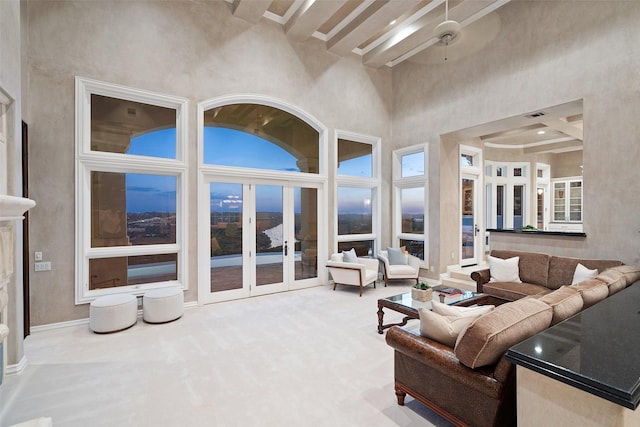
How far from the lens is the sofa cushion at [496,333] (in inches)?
65.4

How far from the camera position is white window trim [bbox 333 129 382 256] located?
20.6ft

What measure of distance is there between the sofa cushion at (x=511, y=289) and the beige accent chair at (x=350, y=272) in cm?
191

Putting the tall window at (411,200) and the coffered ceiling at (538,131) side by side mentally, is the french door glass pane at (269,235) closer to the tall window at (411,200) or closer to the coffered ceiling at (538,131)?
the tall window at (411,200)

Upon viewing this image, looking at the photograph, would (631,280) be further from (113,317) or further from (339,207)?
(113,317)

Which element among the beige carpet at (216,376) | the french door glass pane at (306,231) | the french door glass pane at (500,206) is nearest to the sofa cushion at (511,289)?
the beige carpet at (216,376)

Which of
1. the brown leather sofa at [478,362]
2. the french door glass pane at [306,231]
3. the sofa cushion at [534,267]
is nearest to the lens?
the brown leather sofa at [478,362]

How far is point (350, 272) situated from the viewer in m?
5.47

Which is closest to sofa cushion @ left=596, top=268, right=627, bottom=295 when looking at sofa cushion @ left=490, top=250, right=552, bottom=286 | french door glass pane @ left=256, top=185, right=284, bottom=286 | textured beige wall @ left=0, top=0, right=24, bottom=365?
sofa cushion @ left=490, top=250, right=552, bottom=286

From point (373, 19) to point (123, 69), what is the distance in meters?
4.12

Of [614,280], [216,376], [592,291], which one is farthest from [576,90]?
[216,376]

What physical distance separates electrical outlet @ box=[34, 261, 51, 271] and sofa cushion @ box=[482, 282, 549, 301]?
6079 mm

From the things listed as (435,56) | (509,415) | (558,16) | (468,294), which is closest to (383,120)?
(435,56)

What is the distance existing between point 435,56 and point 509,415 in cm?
647

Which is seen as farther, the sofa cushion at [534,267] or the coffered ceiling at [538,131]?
the coffered ceiling at [538,131]
